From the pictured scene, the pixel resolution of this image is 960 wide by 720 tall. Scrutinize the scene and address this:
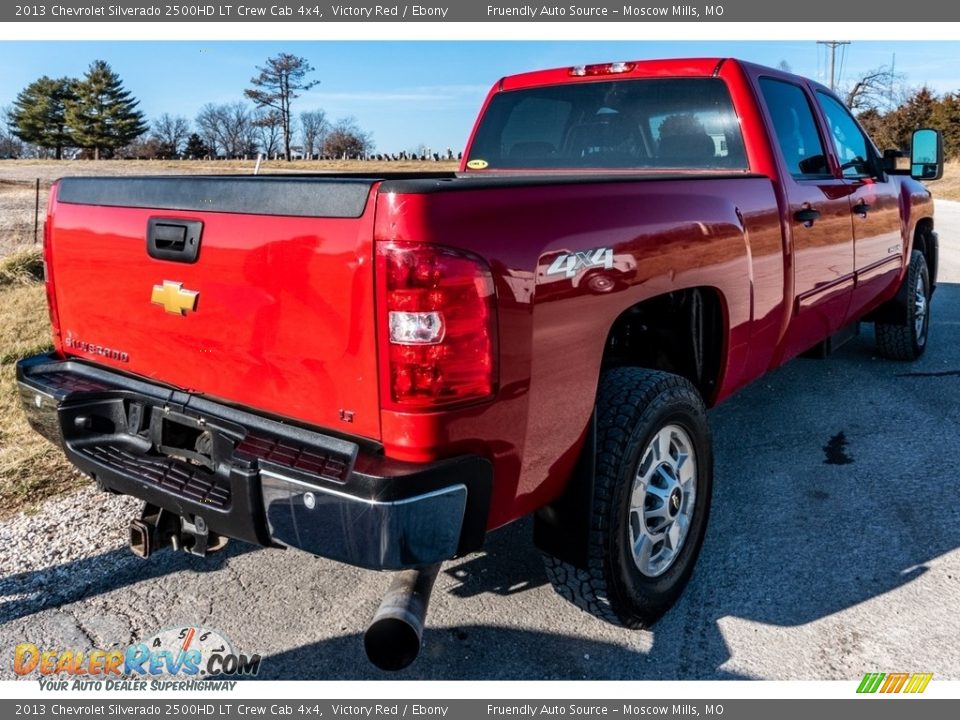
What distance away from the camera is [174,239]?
2436 millimetres

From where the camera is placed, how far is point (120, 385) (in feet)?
8.92

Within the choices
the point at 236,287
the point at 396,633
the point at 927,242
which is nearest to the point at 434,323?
the point at 236,287

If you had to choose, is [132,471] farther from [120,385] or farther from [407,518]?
[407,518]

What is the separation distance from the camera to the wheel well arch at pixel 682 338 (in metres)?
3.12

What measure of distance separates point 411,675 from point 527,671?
0.37 meters

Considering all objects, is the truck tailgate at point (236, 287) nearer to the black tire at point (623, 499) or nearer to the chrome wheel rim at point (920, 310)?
the black tire at point (623, 499)

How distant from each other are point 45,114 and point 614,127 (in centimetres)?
8146

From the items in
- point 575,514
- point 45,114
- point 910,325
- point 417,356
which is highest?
point 45,114

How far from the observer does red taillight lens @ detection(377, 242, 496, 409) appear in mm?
1950

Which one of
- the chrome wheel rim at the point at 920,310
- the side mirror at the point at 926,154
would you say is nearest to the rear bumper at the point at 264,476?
the side mirror at the point at 926,154

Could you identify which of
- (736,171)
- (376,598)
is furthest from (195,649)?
(736,171)

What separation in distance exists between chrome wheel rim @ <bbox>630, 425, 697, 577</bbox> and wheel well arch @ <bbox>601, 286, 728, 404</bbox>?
408mm

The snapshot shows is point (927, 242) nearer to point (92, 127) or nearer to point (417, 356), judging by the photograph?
point (417, 356)

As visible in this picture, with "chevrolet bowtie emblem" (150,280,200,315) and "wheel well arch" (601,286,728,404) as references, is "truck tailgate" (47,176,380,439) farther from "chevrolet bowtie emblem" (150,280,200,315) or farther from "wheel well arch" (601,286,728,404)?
"wheel well arch" (601,286,728,404)
